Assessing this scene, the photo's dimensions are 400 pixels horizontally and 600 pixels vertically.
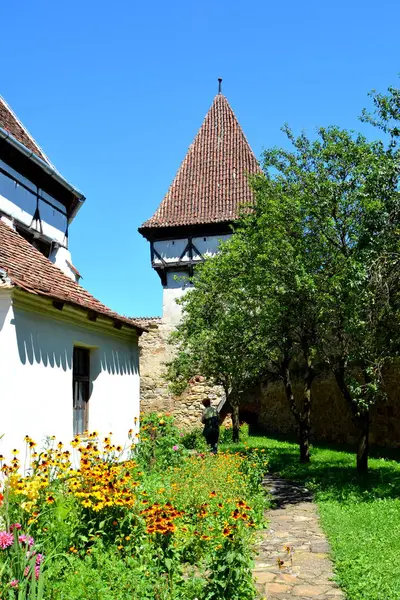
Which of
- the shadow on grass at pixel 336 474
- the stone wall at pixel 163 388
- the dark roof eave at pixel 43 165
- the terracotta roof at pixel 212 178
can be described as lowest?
the shadow on grass at pixel 336 474

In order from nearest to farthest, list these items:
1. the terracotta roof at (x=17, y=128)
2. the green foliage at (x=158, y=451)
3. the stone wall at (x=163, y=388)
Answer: the green foliage at (x=158, y=451), the terracotta roof at (x=17, y=128), the stone wall at (x=163, y=388)

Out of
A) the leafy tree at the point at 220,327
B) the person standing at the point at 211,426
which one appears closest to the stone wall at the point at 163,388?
the leafy tree at the point at 220,327

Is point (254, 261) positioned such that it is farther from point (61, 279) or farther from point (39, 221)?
point (39, 221)

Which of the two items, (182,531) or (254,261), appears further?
(254,261)

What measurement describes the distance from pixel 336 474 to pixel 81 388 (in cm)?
547

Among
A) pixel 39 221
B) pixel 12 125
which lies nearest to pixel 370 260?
pixel 39 221

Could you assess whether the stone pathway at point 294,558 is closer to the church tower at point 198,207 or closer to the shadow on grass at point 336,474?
the shadow on grass at point 336,474

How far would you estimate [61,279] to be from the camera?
10.2 meters

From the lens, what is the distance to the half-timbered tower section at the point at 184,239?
986 inches

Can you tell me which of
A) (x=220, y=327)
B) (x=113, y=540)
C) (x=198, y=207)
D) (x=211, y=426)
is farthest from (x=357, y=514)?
(x=198, y=207)

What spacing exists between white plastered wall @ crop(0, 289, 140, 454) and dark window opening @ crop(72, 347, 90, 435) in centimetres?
9

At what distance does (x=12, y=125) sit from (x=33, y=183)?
202cm

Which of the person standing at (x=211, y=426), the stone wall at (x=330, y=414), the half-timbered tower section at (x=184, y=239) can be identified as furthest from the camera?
the half-timbered tower section at (x=184, y=239)

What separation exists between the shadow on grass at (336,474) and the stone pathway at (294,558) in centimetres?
86
